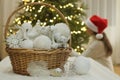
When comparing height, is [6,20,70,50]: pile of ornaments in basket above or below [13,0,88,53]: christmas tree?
above

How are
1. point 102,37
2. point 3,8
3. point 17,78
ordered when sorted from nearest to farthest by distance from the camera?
point 17,78 < point 102,37 < point 3,8

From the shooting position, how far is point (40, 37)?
1.22 meters

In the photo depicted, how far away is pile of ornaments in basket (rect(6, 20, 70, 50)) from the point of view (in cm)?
122

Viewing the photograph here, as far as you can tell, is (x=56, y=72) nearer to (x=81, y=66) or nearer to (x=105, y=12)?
(x=81, y=66)

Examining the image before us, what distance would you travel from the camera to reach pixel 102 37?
275 cm

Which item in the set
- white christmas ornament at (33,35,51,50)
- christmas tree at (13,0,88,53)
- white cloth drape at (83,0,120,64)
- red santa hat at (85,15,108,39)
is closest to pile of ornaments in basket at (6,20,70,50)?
white christmas ornament at (33,35,51,50)

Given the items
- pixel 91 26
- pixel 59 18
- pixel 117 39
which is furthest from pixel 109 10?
pixel 91 26

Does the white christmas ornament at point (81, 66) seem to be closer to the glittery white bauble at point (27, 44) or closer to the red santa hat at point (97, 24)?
the glittery white bauble at point (27, 44)

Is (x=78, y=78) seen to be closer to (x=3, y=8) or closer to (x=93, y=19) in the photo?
(x=93, y=19)

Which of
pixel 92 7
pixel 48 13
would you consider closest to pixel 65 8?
pixel 48 13

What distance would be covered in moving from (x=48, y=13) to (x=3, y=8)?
1397 mm

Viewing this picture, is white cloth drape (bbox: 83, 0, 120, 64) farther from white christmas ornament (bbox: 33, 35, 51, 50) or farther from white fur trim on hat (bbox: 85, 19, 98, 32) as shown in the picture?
white christmas ornament (bbox: 33, 35, 51, 50)

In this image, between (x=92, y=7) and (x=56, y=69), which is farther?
(x=92, y=7)

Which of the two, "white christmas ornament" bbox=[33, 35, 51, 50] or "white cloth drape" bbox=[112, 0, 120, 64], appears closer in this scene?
"white christmas ornament" bbox=[33, 35, 51, 50]
